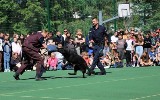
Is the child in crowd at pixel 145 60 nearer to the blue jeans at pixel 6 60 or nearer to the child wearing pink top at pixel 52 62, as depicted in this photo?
the child wearing pink top at pixel 52 62

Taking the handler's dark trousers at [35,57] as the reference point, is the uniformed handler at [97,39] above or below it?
above

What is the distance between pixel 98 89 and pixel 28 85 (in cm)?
275

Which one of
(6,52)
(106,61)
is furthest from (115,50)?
(6,52)

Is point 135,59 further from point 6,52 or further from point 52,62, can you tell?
point 6,52

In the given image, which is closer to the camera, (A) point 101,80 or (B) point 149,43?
(A) point 101,80

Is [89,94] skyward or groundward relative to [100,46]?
groundward

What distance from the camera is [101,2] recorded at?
62.3 metres

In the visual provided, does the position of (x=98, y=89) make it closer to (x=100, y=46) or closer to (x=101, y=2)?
(x=100, y=46)

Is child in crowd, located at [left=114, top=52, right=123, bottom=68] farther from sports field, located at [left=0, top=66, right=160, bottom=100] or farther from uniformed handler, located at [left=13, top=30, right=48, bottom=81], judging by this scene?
sports field, located at [left=0, top=66, right=160, bottom=100]

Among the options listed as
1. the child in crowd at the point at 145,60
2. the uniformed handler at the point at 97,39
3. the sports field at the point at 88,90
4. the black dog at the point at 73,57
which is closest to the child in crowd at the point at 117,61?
the child in crowd at the point at 145,60

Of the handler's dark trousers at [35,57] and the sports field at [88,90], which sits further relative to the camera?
the handler's dark trousers at [35,57]

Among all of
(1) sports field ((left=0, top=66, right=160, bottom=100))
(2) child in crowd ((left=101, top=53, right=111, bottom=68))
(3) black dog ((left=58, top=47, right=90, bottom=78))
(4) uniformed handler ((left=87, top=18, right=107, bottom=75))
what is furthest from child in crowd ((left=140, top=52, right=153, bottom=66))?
(1) sports field ((left=0, top=66, right=160, bottom=100))

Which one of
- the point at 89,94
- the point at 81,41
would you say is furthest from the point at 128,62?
the point at 89,94

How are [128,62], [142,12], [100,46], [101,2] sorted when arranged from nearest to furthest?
[100,46] < [128,62] < [142,12] < [101,2]
